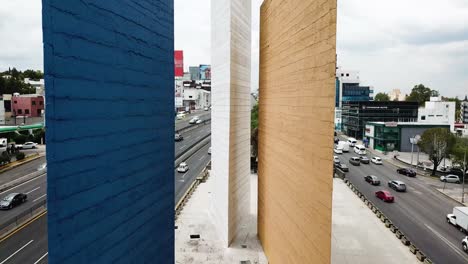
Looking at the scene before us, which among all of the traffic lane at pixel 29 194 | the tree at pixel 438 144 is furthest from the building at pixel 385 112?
the traffic lane at pixel 29 194

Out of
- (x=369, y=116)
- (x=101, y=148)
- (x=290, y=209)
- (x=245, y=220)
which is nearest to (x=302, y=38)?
(x=290, y=209)

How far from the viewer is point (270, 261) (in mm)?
15203

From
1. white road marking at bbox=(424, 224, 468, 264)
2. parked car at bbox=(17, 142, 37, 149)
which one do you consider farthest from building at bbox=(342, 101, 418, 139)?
parked car at bbox=(17, 142, 37, 149)

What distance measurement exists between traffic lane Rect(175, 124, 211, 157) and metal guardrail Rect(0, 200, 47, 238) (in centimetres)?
2045

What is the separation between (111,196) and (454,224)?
2338cm

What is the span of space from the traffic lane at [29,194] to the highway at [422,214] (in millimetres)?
24380

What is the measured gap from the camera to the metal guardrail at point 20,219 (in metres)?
19.9

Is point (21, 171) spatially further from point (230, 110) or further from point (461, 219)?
point (461, 219)

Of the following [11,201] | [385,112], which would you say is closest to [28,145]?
[11,201]

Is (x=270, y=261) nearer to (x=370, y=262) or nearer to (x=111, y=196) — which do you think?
(x=370, y=262)

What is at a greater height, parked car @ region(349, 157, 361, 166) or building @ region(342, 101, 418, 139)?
building @ region(342, 101, 418, 139)

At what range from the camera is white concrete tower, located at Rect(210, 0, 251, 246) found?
16312 millimetres

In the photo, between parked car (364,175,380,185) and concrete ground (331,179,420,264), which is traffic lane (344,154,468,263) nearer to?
parked car (364,175,380,185)

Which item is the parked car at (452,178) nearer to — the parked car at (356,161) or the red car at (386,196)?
the parked car at (356,161)
